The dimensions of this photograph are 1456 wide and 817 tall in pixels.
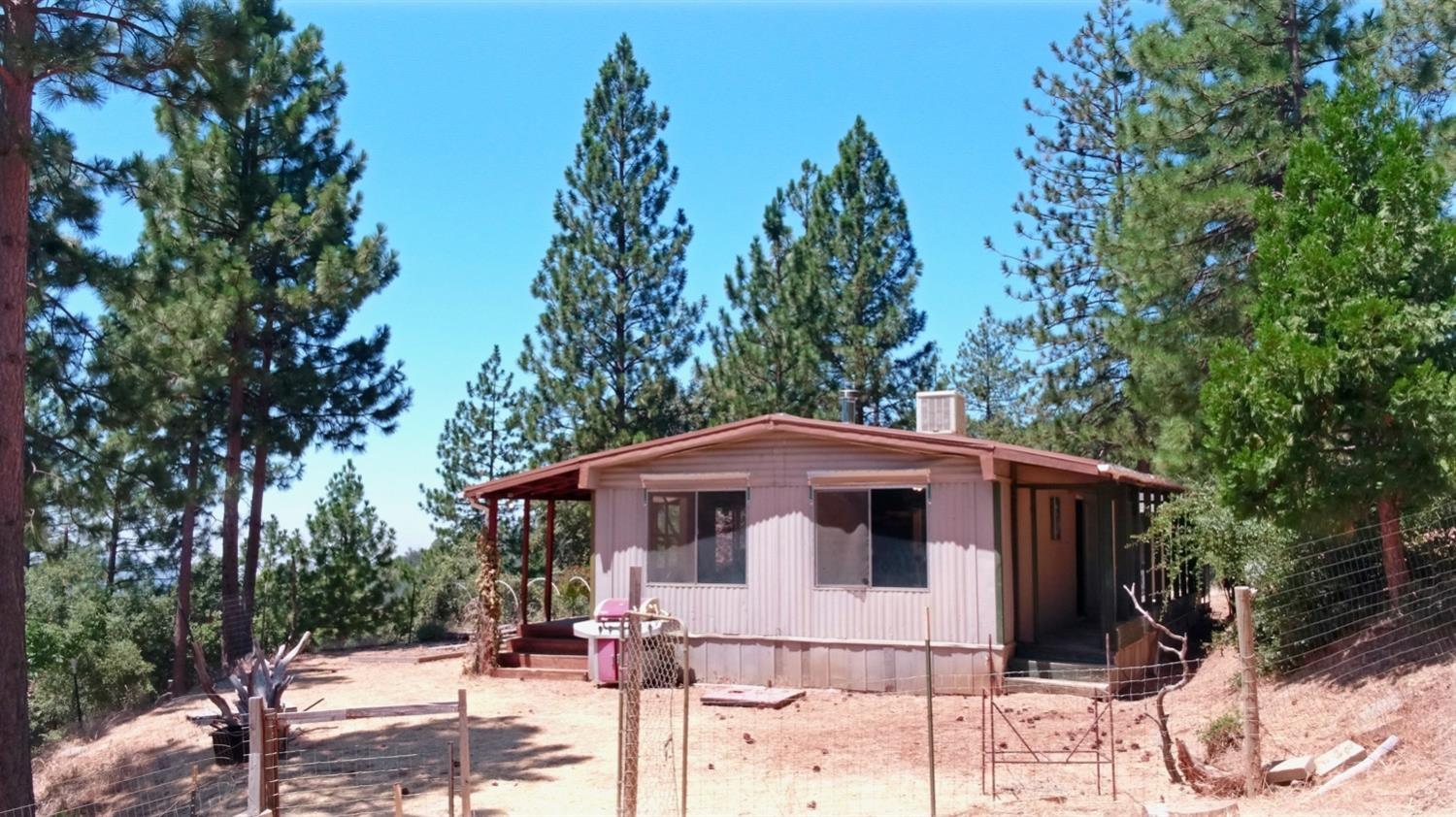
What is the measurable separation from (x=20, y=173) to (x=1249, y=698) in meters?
10.9

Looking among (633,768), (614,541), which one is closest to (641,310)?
(614,541)

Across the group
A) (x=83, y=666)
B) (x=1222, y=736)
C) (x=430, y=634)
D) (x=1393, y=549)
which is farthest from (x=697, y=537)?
(x=83, y=666)

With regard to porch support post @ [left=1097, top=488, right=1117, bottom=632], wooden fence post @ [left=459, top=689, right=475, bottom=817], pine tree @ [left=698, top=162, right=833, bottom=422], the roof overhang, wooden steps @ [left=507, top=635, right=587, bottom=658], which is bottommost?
wooden steps @ [left=507, top=635, right=587, bottom=658]

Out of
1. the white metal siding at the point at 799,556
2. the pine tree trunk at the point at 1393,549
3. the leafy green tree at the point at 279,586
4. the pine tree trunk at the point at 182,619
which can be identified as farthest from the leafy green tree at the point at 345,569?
the pine tree trunk at the point at 1393,549

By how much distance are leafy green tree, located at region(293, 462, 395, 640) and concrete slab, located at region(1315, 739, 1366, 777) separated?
61.5 feet

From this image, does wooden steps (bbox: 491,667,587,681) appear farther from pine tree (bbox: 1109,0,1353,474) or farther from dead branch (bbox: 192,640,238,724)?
pine tree (bbox: 1109,0,1353,474)

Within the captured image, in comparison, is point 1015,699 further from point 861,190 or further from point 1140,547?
point 861,190

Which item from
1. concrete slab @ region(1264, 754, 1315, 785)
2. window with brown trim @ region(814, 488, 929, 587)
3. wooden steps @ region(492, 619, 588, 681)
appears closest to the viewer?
concrete slab @ region(1264, 754, 1315, 785)

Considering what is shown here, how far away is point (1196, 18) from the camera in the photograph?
1320 cm

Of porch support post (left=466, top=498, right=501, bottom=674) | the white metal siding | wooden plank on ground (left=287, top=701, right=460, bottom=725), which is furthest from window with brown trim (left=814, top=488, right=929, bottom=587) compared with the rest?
wooden plank on ground (left=287, top=701, right=460, bottom=725)

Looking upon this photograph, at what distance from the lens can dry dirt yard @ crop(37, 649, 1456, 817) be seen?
745 cm

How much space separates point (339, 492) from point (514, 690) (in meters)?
10.6

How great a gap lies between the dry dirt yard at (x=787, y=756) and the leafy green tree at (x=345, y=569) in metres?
7.79

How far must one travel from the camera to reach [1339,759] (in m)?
7.29
